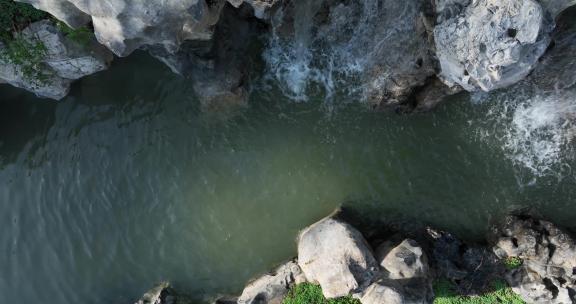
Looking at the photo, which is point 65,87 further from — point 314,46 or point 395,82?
point 395,82

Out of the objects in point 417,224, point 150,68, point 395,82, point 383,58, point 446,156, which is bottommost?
point 417,224

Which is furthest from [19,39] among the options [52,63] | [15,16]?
[52,63]

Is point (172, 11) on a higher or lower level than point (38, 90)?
lower

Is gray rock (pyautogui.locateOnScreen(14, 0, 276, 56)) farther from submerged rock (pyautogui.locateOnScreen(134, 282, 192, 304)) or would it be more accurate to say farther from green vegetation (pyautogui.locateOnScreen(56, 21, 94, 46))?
submerged rock (pyautogui.locateOnScreen(134, 282, 192, 304))

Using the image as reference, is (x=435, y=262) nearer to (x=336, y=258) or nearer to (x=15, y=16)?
(x=336, y=258)

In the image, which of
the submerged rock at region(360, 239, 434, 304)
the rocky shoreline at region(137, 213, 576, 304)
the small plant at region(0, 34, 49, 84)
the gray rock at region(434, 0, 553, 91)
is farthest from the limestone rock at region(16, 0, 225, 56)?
the submerged rock at region(360, 239, 434, 304)

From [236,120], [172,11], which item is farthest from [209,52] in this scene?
[172,11]

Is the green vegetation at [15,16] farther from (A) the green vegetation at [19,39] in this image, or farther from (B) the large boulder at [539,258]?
(B) the large boulder at [539,258]
